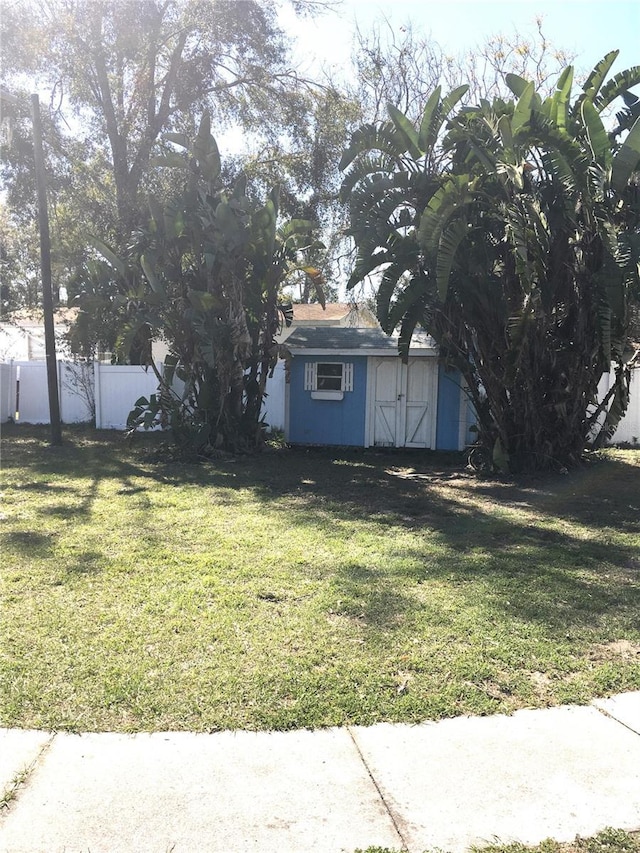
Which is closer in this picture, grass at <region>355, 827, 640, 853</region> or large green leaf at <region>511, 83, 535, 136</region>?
grass at <region>355, 827, 640, 853</region>

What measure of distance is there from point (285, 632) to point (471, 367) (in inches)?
305

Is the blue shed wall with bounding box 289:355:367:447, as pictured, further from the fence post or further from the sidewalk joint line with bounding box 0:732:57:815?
the sidewalk joint line with bounding box 0:732:57:815

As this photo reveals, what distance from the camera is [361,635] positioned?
446cm

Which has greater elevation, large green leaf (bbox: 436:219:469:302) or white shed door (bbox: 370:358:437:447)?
large green leaf (bbox: 436:219:469:302)

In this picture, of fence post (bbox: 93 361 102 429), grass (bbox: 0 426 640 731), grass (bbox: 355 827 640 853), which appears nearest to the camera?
grass (bbox: 355 827 640 853)

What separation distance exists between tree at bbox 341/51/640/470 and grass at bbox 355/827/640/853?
23.4ft

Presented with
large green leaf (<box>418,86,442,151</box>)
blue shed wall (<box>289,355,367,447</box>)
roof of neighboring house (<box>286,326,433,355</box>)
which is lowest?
blue shed wall (<box>289,355,367,447</box>)

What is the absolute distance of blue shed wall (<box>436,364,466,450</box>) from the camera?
14.4m

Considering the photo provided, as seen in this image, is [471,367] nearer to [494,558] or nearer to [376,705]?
[494,558]

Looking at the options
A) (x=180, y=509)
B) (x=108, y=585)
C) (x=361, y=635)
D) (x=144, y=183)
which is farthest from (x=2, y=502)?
(x=144, y=183)

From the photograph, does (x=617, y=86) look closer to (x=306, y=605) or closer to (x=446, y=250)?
(x=446, y=250)

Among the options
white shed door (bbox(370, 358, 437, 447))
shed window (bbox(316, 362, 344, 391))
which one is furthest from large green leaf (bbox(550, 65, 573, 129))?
shed window (bbox(316, 362, 344, 391))

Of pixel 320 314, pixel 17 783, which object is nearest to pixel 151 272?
pixel 17 783

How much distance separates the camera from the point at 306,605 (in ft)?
16.4
